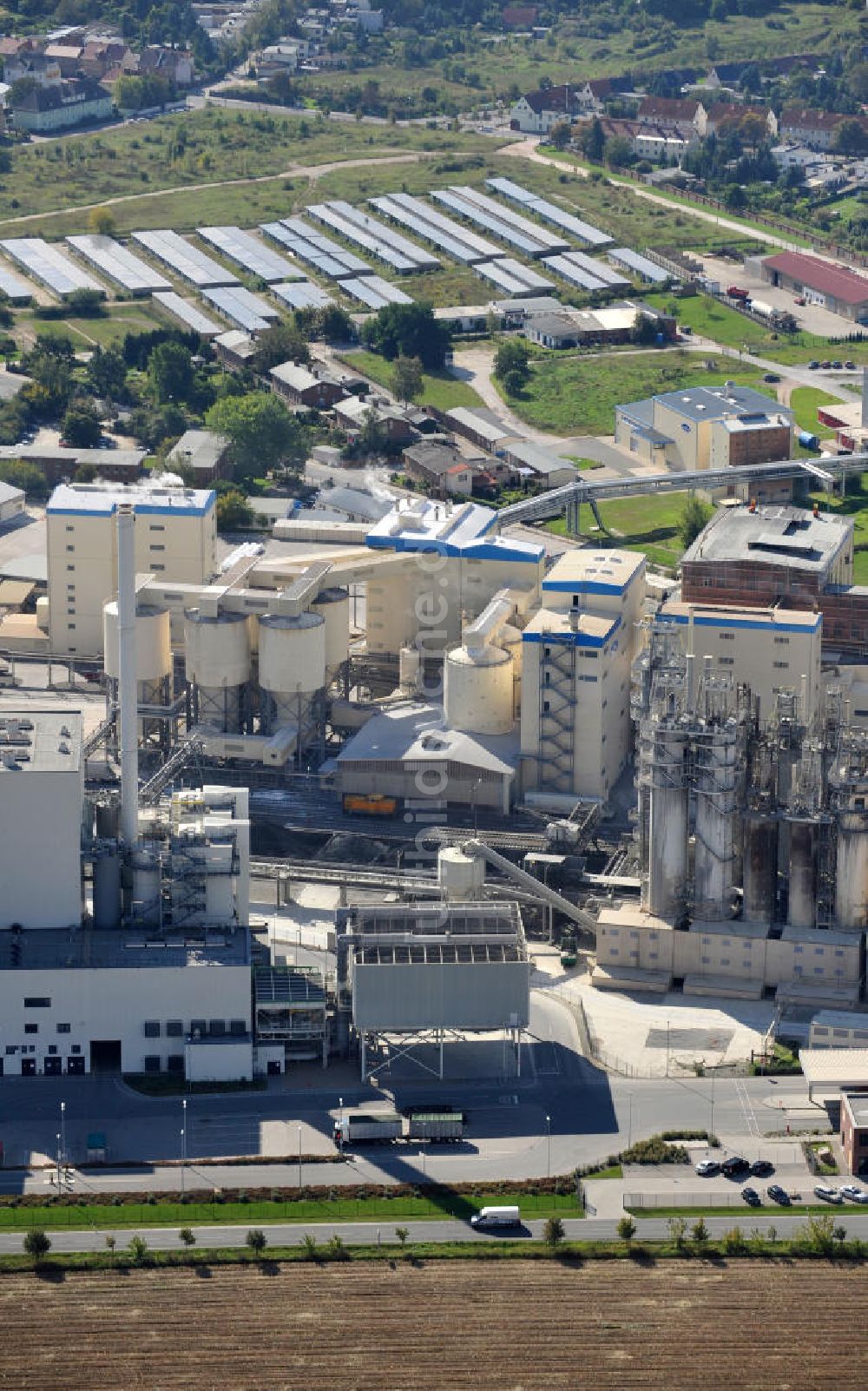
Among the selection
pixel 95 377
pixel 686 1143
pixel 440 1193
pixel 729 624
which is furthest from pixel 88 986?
pixel 95 377

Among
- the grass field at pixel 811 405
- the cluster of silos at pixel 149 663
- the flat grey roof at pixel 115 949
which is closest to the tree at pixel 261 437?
the grass field at pixel 811 405

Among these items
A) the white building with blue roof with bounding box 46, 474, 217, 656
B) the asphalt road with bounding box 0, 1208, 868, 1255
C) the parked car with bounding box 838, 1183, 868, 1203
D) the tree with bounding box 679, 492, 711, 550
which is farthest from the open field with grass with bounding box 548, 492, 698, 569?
the asphalt road with bounding box 0, 1208, 868, 1255

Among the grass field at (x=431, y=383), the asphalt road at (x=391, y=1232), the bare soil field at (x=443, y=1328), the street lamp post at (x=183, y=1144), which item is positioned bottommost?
the bare soil field at (x=443, y=1328)

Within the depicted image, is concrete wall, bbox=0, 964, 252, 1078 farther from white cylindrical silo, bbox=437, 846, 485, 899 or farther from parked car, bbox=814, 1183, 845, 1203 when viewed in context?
parked car, bbox=814, 1183, 845, 1203

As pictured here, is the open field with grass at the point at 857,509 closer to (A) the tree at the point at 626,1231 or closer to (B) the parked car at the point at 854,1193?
(B) the parked car at the point at 854,1193

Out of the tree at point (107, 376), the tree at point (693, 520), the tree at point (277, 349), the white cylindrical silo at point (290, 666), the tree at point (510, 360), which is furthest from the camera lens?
the tree at point (510, 360)

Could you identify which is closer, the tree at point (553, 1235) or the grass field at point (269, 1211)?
the tree at point (553, 1235)

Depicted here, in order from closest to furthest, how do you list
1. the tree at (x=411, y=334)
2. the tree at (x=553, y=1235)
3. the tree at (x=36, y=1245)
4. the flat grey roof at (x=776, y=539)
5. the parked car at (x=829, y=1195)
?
the tree at (x=36, y=1245)
the tree at (x=553, y=1235)
the parked car at (x=829, y=1195)
the flat grey roof at (x=776, y=539)
the tree at (x=411, y=334)
